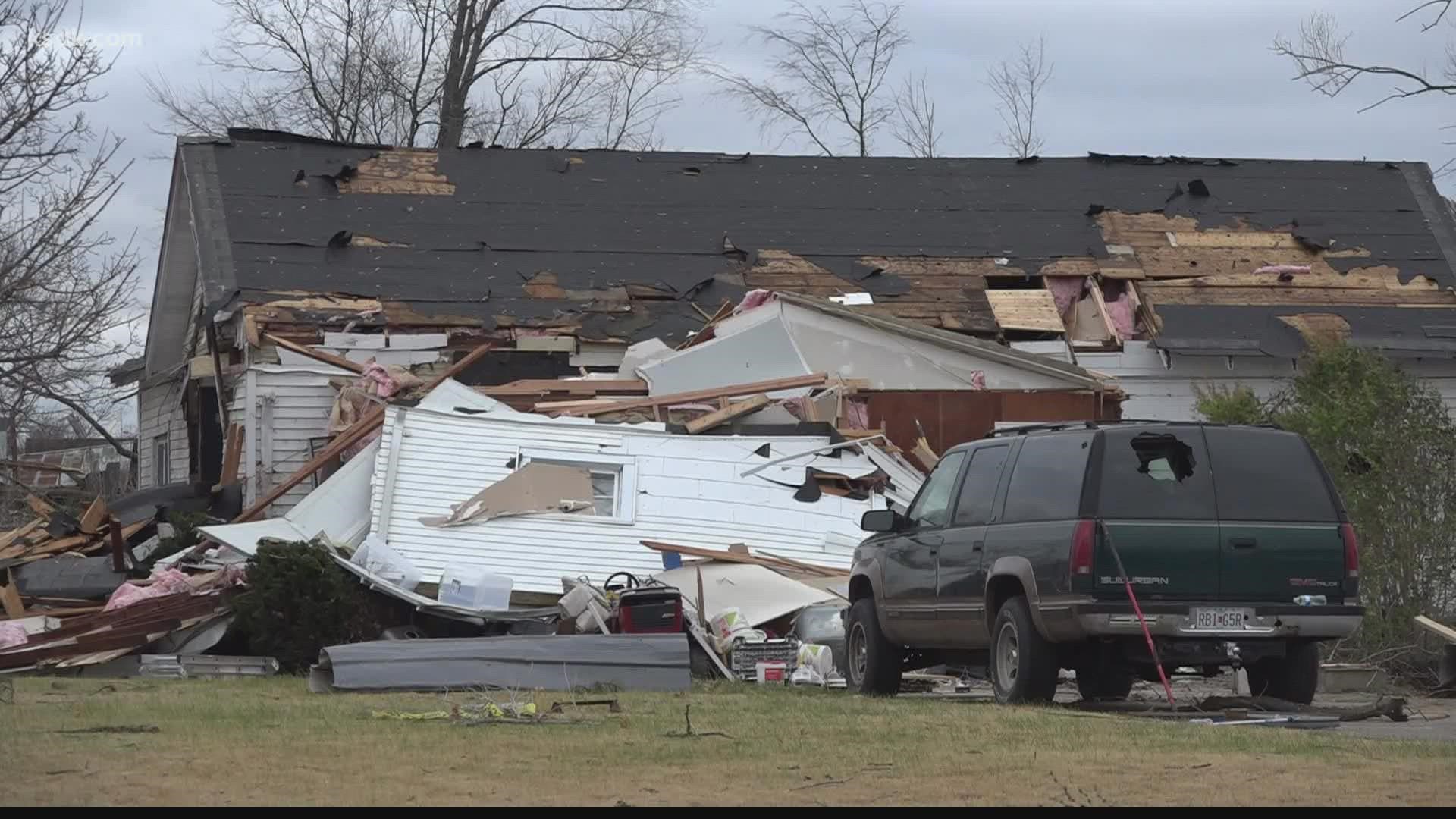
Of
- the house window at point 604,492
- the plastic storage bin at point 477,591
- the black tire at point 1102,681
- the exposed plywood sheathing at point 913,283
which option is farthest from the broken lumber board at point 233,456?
the black tire at point 1102,681

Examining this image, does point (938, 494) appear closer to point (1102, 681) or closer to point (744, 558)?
point (1102, 681)

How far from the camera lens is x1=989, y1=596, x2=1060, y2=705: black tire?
12.0 meters

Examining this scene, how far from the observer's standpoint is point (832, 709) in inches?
480

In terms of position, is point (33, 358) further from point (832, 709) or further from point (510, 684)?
point (832, 709)

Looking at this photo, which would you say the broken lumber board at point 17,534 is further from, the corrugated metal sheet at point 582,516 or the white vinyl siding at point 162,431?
the corrugated metal sheet at point 582,516

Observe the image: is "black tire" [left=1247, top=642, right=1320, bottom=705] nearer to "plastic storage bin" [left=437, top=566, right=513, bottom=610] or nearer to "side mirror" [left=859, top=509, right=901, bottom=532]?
"side mirror" [left=859, top=509, right=901, bottom=532]

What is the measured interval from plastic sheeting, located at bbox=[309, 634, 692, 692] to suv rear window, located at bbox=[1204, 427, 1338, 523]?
179 inches

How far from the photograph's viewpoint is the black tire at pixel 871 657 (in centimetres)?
1405

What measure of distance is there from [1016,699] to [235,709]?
4923mm

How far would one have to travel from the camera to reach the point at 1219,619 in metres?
11.6

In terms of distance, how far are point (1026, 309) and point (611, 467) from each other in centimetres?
780

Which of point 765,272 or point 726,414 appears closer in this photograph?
point 726,414

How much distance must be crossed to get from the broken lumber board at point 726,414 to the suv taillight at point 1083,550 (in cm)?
904

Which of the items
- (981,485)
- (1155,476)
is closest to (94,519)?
(981,485)
